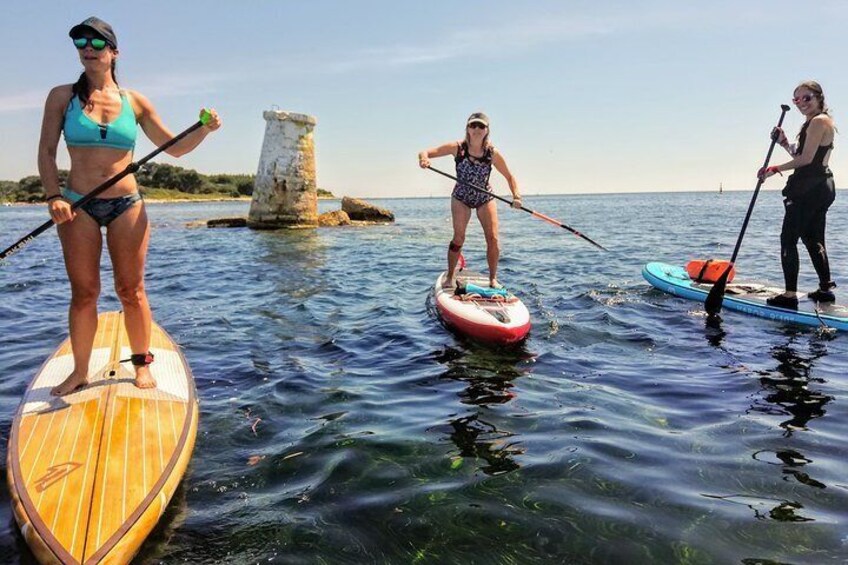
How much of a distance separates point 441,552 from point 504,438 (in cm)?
160

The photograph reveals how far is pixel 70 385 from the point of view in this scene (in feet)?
14.9

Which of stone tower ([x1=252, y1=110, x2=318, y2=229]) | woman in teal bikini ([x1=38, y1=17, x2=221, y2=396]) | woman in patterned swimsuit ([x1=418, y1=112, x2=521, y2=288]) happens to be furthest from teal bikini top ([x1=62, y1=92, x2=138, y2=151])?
stone tower ([x1=252, y1=110, x2=318, y2=229])

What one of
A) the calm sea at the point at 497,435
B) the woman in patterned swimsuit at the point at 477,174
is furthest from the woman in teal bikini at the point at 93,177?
the woman in patterned swimsuit at the point at 477,174

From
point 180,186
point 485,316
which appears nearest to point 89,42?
point 485,316

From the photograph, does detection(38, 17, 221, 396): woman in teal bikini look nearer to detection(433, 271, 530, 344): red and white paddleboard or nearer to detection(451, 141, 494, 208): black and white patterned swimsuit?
detection(433, 271, 530, 344): red and white paddleboard

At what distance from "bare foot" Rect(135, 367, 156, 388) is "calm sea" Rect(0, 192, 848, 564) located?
0.59 metres

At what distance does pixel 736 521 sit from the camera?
3.49 meters

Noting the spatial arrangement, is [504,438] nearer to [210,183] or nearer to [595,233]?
[595,233]

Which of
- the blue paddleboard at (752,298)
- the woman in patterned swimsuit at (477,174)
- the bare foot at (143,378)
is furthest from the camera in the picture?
the woman in patterned swimsuit at (477,174)

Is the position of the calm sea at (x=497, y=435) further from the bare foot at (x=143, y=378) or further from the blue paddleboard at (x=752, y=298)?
the bare foot at (x=143, y=378)

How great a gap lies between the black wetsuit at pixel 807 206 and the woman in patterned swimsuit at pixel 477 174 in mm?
4046

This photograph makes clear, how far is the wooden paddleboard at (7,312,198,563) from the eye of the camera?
10.0ft

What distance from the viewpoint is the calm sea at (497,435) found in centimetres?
335

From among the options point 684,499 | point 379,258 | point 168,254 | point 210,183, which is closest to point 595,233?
point 379,258
